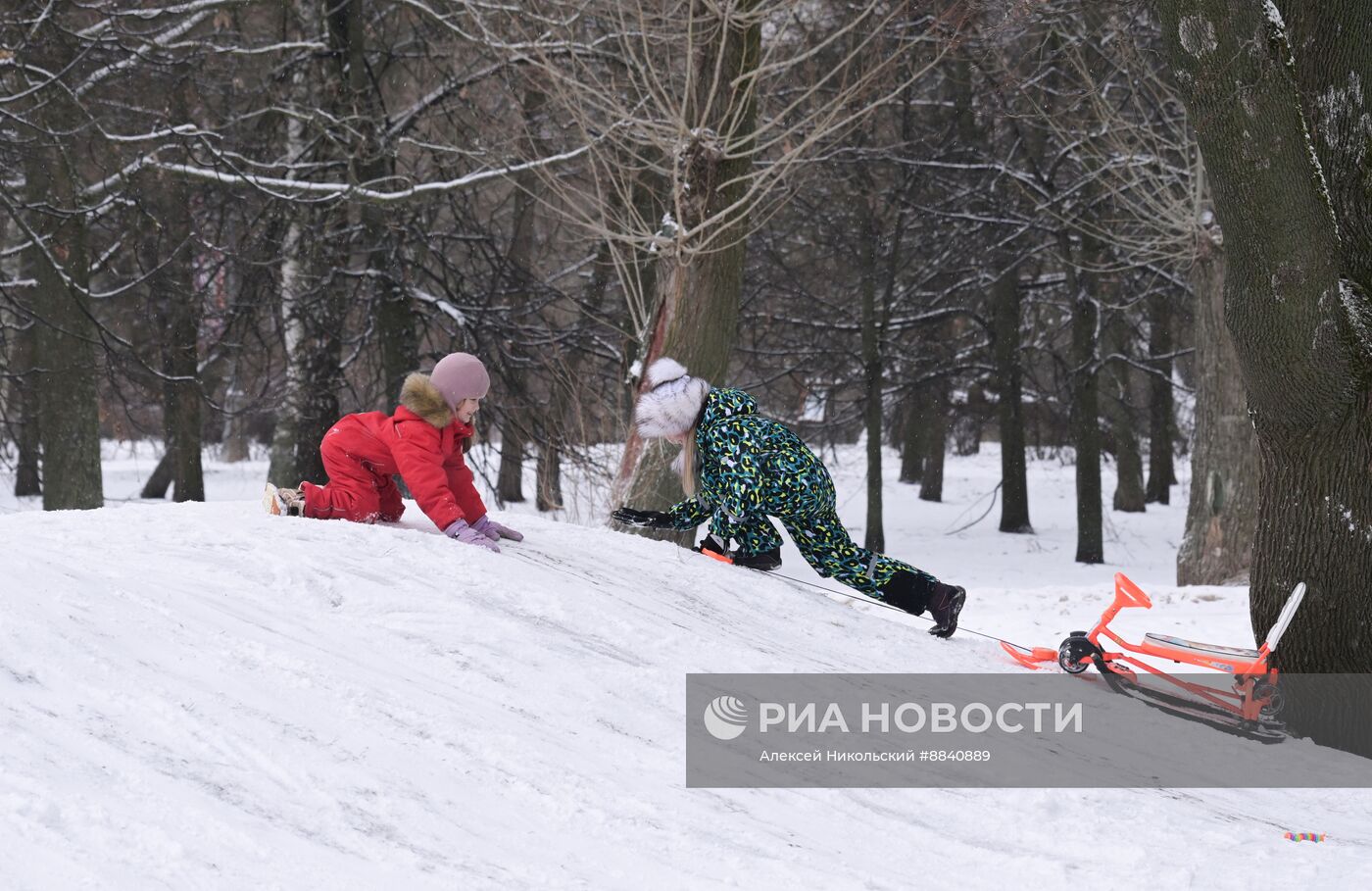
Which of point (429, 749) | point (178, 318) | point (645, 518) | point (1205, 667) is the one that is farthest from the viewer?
point (178, 318)

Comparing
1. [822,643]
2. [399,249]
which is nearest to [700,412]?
[822,643]

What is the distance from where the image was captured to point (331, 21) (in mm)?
12250

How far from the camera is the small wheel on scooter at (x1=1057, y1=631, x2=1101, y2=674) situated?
18.0ft

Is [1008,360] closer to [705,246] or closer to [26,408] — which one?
[705,246]

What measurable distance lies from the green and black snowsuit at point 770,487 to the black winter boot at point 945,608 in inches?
5.0

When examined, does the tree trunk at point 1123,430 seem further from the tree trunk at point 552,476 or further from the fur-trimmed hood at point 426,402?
→ the fur-trimmed hood at point 426,402

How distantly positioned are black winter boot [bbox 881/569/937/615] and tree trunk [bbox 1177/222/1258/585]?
258 inches

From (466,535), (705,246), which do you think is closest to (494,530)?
(466,535)

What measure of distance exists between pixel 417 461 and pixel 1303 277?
12.5 feet

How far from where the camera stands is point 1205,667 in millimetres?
5270

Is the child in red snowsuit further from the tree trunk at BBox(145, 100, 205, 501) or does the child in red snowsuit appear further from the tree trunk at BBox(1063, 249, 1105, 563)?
the tree trunk at BBox(1063, 249, 1105, 563)

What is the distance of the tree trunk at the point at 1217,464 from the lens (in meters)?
11.5

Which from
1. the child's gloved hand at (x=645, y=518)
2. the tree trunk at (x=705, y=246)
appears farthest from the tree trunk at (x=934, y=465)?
the child's gloved hand at (x=645, y=518)

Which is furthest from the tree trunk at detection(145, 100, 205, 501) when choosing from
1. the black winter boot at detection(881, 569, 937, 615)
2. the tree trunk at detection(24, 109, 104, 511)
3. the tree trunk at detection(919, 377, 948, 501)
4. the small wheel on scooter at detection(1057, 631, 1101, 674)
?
the tree trunk at detection(919, 377, 948, 501)
